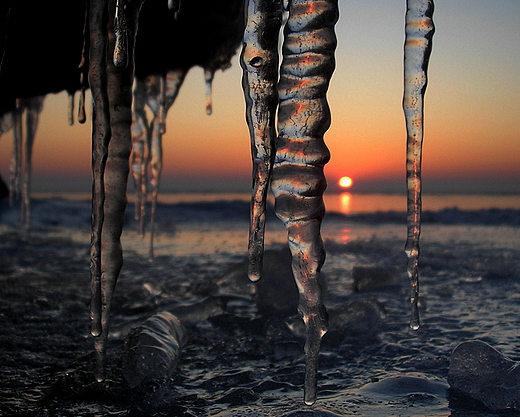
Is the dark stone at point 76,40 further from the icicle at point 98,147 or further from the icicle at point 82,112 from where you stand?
the icicle at point 98,147

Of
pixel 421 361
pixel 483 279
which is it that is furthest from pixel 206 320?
pixel 483 279

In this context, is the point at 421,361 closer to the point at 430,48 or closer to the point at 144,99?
the point at 430,48

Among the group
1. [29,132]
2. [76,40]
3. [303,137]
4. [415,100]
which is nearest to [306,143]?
[303,137]

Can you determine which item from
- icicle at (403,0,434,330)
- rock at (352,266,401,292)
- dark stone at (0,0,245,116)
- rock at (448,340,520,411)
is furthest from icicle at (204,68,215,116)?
rock at (448,340,520,411)

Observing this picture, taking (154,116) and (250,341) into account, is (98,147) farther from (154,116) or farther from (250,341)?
(154,116)

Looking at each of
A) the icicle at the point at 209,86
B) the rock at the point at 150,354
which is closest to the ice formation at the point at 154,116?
the icicle at the point at 209,86

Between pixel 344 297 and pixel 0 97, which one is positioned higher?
pixel 0 97
